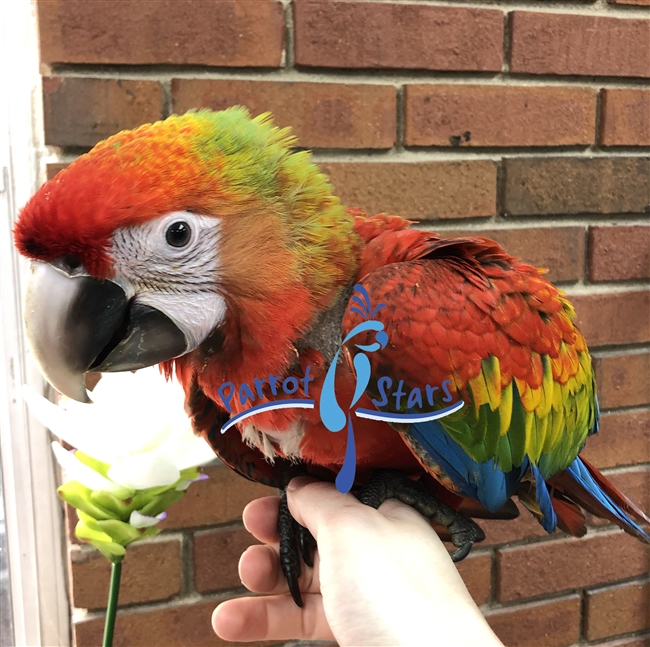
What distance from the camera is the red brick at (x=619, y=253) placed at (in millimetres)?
797

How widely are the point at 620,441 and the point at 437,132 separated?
0.53m

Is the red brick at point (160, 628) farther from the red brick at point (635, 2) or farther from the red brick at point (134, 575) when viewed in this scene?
the red brick at point (635, 2)

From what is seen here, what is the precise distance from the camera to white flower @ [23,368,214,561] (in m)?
0.49

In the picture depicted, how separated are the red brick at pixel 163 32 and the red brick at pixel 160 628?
67 cm

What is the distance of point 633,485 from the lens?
2.90ft

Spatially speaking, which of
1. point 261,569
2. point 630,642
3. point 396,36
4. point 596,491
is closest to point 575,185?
point 396,36

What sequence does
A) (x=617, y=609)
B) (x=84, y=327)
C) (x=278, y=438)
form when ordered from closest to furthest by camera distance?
(x=84, y=327) → (x=278, y=438) → (x=617, y=609)

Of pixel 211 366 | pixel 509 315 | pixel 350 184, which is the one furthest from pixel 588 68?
pixel 211 366

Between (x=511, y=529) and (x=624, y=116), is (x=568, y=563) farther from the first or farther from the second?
(x=624, y=116)

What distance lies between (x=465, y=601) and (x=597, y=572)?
59 cm

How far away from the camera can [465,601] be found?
17.2 inches

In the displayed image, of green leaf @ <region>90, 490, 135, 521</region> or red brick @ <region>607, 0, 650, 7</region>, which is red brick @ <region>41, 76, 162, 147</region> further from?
red brick @ <region>607, 0, 650, 7</region>

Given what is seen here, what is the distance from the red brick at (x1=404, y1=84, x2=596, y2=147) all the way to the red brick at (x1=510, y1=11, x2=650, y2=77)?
0.09ft

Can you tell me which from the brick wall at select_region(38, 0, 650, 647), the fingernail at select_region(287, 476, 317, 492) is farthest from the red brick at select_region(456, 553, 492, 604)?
the fingernail at select_region(287, 476, 317, 492)
